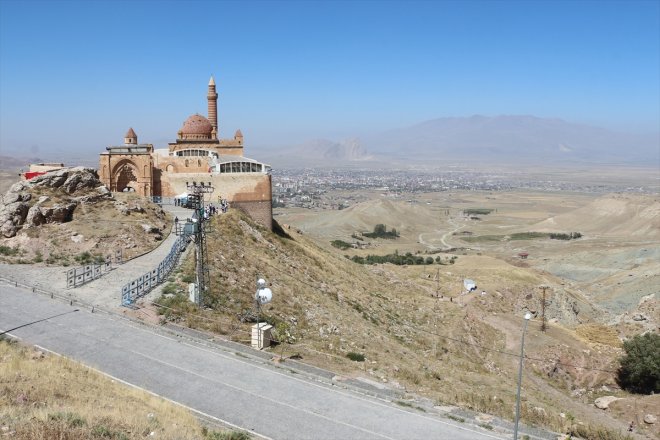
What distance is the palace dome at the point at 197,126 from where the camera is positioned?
49219 mm

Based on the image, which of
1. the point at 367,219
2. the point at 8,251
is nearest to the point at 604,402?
the point at 8,251

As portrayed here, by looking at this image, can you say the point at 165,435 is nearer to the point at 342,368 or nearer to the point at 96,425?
the point at 96,425

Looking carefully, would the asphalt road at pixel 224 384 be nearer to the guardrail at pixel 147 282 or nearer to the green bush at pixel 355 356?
the guardrail at pixel 147 282

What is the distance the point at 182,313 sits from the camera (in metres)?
19.1

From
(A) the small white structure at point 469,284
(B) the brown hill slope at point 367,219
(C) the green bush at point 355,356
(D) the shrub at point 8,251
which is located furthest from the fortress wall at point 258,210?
(B) the brown hill slope at point 367,219

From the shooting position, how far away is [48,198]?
2875 cm

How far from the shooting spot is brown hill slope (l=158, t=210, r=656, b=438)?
60.6 feet

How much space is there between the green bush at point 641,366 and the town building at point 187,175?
74.3 feet

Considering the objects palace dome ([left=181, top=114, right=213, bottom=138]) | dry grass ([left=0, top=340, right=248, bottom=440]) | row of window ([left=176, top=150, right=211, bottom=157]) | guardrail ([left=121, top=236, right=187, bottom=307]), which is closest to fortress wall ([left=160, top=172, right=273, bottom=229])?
row of window ([left=176, top=150, right=211, bottom=157])

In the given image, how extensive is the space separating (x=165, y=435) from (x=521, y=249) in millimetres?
85082

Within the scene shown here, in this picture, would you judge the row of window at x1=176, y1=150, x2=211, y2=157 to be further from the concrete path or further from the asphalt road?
the asphalt road

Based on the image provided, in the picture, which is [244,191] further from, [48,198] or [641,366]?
[641,366]

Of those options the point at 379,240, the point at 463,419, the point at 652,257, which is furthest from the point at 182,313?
the point at 379,240

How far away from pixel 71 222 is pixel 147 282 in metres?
9.29
